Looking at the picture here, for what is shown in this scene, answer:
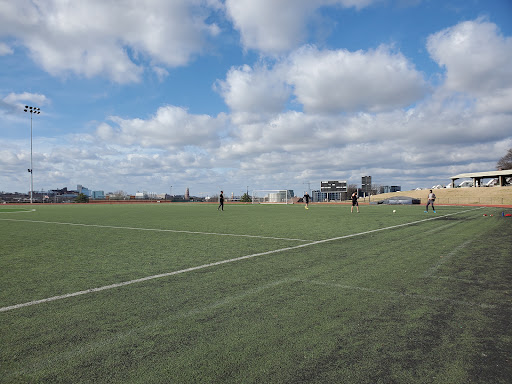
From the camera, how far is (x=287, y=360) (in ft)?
8.53

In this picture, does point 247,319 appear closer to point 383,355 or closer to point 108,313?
point 383,355

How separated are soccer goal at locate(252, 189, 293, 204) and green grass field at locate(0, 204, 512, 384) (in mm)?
55309

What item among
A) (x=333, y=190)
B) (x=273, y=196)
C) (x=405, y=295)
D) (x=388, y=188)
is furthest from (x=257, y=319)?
(x=388, y=188)

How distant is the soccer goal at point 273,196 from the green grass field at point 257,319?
55.3 metres

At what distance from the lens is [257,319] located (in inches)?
135

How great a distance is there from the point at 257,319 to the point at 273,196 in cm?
6002

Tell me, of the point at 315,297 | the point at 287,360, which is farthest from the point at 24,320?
the point at 315,297

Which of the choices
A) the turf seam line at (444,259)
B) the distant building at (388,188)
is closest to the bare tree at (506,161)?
the distant building at (388,188)

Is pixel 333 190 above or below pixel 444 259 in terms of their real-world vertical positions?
A: above

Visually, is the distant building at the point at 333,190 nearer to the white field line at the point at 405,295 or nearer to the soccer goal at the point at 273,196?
the soccer goal at the point at 273,196

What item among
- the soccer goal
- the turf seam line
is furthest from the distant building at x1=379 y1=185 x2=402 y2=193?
the turf seam line

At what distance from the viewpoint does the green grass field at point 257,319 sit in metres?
2.49

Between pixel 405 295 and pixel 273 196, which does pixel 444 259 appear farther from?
pixel 273 196

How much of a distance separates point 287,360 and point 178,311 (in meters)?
1.58
